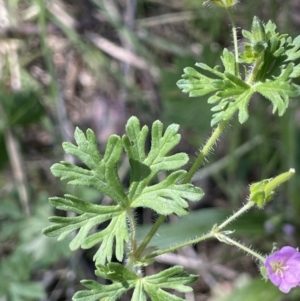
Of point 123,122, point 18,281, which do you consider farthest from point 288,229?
point 18,281

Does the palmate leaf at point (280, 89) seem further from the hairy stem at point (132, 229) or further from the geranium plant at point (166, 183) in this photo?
the hairy stem at point (132, 229)

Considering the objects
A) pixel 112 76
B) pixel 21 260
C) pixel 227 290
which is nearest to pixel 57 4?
pixel 112 76

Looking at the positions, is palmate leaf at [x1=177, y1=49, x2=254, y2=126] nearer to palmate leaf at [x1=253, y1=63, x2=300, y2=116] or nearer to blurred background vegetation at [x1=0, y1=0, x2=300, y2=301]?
palmate leaf at [x1=253, y1=63, x2=300, y2=116]

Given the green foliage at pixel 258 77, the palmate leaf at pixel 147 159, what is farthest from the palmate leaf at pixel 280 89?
the palmate leaf at pixel 147 159

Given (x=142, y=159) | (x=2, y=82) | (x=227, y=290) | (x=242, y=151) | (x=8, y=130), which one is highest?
(x=142, y=159)

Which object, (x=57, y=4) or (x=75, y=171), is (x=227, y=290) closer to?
(x=75, y=171)

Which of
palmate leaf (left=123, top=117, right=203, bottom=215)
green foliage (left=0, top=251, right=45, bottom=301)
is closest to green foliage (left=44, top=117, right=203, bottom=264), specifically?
palmate leaf (left=123, top=117, right=203, bottom=215)

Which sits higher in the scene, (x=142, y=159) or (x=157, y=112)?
(x=142, y=159)
